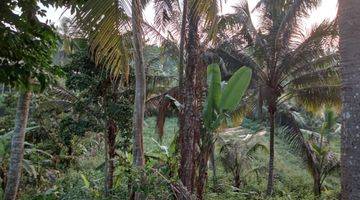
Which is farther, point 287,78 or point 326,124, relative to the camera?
point 326,124

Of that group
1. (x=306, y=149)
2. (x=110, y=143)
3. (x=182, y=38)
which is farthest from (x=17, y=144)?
(x=306, y=149)

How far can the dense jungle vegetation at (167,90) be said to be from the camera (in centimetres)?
410

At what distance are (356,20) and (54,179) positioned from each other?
9.74m

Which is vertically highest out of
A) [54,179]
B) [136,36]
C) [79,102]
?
[136,36]

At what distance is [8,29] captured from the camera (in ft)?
11.7

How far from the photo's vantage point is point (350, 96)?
13.5 feet

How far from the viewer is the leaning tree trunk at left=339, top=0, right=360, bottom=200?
13.0 ft

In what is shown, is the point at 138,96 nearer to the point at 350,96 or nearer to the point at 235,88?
the point at 235,88

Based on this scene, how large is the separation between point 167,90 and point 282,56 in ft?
12.4

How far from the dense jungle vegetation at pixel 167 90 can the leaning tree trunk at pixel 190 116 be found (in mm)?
19

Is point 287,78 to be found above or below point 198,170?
above

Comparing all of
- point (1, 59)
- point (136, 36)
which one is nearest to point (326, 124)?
point (136, 36)

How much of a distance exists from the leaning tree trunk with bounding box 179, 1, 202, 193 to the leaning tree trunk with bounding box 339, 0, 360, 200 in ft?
10.6

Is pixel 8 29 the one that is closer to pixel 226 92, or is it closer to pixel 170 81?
pixel 226 92
